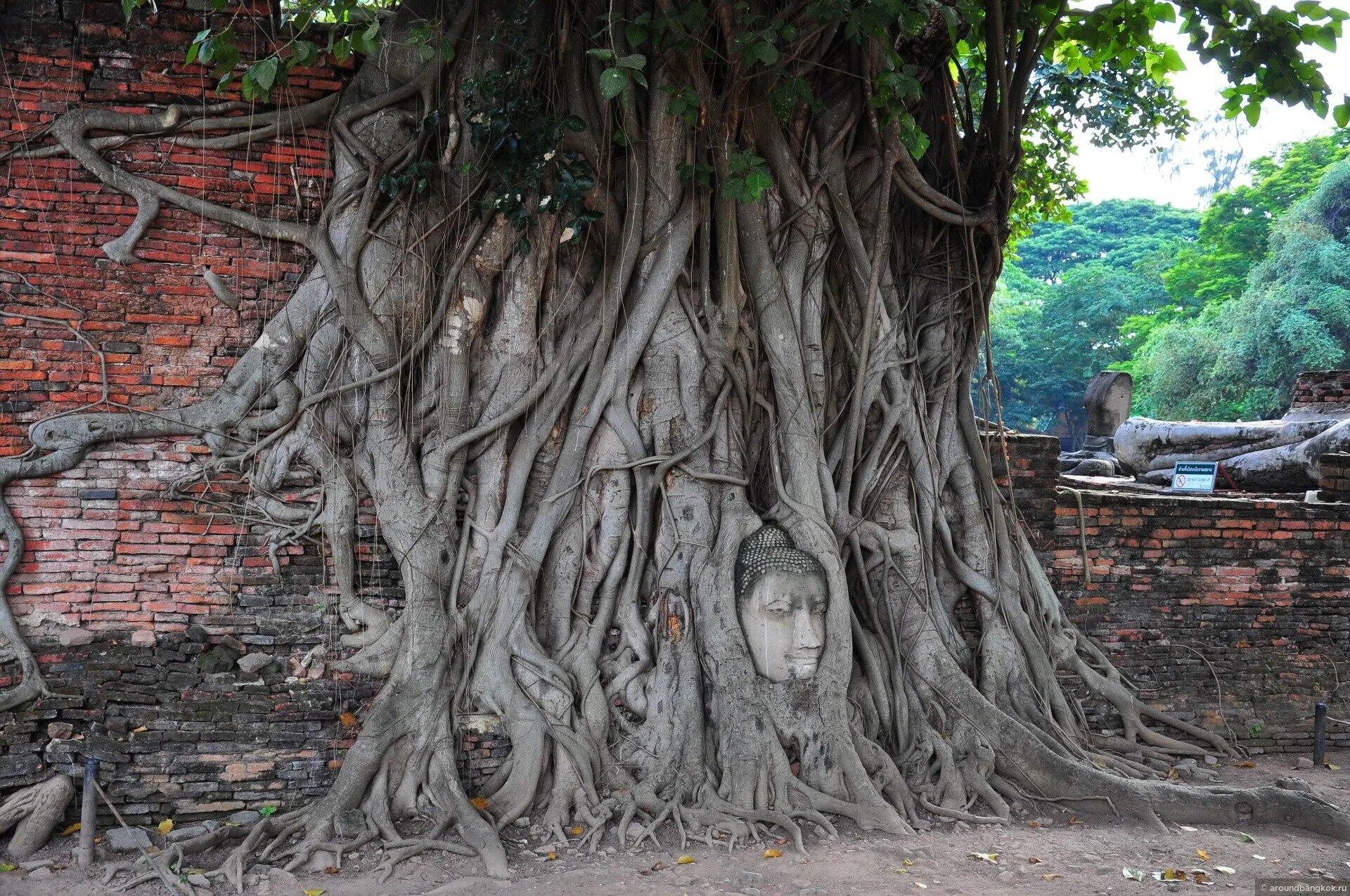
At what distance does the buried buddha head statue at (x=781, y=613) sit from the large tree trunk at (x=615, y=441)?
2.2 inches

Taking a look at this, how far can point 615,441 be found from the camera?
4805 millimetres

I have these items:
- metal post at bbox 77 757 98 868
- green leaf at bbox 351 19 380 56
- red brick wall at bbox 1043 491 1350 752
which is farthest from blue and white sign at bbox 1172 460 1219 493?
metal post at bbox 77 757 98 868

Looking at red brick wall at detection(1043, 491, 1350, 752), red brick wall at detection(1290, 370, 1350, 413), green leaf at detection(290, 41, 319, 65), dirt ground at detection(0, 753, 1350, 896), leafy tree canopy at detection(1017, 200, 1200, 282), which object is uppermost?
leafy tree canopy at detection(1017, 200, 1200, 282)

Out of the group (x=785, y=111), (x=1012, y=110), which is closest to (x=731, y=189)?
(x=785, y=111)

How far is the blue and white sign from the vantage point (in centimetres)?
718

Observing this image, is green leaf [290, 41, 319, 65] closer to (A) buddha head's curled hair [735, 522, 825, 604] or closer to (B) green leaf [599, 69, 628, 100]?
(B) green leaf [599, 69, 628, 100]

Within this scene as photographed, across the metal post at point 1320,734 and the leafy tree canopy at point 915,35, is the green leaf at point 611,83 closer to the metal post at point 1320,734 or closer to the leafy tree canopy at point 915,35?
the leafy tree canopy at point 915,35

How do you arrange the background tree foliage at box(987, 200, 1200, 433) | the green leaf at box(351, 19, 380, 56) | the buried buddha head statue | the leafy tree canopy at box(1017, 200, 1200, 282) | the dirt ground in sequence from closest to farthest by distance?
the dirt ground < the green leaf at box(351, 19, 380, 56) < the buried buddha head statue < the background tree foliage at box(987, 200, 1200, 433) < the leafy tree canopy at box(1017, 200, 1200, 282)

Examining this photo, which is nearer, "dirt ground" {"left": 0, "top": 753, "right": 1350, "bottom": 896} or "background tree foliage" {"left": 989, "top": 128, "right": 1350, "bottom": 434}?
"dirt ground" {"left": 0, "top": 753, "right": 1350, "bottom": 896}

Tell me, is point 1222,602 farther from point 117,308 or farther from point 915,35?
point 117,308

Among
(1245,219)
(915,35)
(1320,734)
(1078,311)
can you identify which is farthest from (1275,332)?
(915,35)

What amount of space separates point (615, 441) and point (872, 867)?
2.08 metres

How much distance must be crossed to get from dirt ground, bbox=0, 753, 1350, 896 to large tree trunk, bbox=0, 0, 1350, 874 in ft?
0.52

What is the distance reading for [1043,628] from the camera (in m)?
5.44
